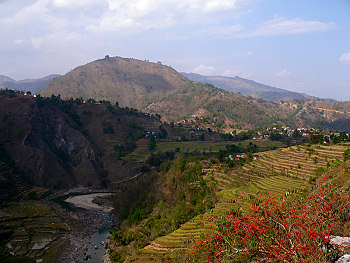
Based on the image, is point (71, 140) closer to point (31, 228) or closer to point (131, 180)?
point (131, 180)

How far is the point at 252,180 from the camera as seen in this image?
36594mm

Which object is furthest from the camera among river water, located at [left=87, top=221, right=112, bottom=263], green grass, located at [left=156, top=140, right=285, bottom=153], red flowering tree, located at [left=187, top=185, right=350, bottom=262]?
green grass, located at [left=156, top=140, right=285, bottom=153]

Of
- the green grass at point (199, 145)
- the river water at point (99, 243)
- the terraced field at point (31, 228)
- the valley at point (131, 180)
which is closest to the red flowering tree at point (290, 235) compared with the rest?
the valley at point (131, 180)

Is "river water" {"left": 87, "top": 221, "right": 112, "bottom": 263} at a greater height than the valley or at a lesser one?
lesser

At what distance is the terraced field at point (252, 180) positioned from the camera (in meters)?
23.6

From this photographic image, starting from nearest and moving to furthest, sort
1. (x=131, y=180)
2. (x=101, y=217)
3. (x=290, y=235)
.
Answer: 1. (x=290, y=235)
2. (x=101, y=217)
3. (x=131, y=180)

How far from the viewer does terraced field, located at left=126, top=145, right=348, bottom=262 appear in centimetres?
2362

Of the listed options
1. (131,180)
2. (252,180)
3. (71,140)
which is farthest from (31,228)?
(71,140)

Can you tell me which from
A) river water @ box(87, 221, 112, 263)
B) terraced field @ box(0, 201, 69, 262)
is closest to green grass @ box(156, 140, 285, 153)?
river water @ box(87, 221, 112, 263)

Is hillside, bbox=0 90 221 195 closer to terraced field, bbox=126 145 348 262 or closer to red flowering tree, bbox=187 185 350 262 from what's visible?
terraced field, bbox=126 145 348 262

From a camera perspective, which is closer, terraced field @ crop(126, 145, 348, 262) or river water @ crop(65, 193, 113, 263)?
terraced field @ crop(126, 145, 348, 262)

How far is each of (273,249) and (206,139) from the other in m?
86.7

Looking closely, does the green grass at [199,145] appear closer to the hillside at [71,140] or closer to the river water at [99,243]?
the hillside at [71,140]

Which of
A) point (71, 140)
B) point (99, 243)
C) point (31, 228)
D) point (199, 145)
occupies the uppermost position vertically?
point (71, 140)
